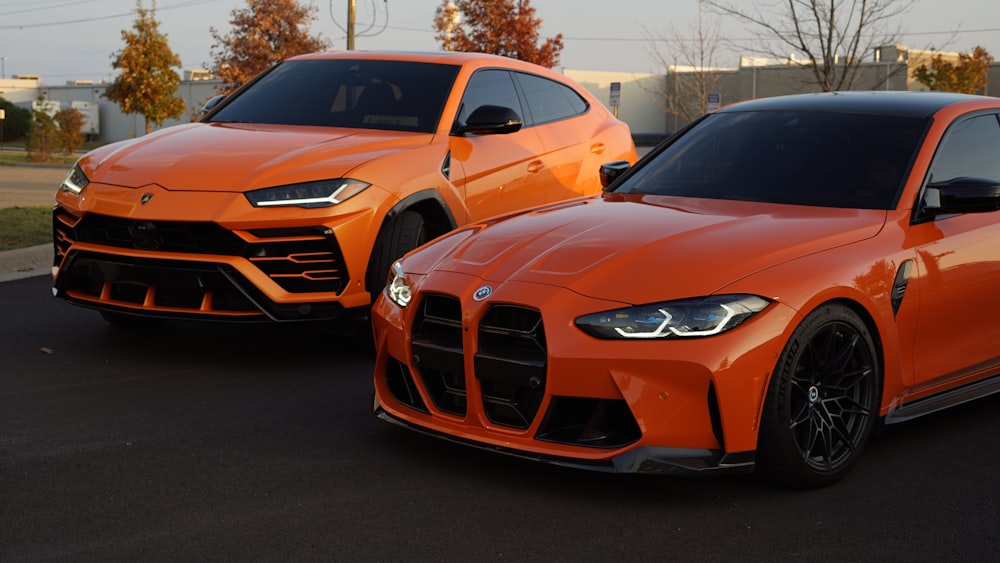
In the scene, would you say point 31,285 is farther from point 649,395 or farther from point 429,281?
point 649,395

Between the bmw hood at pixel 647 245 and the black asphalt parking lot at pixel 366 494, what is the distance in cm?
79

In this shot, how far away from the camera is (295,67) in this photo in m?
8.33

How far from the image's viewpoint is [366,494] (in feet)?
14.6

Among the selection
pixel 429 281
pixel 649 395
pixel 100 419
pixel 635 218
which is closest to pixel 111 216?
pixel 100 419

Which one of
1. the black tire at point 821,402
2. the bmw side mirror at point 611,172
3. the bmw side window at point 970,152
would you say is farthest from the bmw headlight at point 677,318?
the bmw side mirror at point 611,172

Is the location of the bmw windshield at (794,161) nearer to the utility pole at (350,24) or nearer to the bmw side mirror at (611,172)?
the bmw side mirror at (611,172)

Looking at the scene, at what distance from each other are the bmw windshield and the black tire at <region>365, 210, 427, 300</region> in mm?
1348

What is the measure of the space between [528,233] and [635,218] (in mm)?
460

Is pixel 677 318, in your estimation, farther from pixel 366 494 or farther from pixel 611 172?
pixel 611 172

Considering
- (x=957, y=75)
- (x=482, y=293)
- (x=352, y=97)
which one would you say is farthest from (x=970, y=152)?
(x=957, y=75)

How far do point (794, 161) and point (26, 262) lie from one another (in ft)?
23.6

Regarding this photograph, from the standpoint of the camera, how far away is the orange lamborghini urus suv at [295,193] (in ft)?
20.4

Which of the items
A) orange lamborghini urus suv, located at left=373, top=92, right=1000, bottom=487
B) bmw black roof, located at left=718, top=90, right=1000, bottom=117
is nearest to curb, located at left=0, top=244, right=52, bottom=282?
orange lamborghini urus suv, located at left=373, top=92, right=1000, bottom=487

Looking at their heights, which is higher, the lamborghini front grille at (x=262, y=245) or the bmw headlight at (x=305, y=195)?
the bmw headlight at (x=305, y=195)
